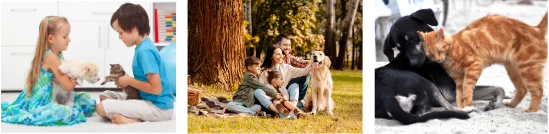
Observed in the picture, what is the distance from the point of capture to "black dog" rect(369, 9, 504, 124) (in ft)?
17.6

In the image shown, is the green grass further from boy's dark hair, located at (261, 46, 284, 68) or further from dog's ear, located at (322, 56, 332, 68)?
boy's dark hair, located at (261, 46, 284, 68)

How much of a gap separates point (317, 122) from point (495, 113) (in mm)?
1479

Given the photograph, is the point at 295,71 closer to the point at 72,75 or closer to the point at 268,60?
the point at 268,60

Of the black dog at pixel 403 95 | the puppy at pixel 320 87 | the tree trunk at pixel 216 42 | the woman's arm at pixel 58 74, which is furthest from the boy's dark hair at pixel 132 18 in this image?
the black dog at pixel 403 95

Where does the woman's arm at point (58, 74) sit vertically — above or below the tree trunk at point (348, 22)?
below

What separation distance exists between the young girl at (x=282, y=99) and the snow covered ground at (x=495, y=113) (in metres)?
0.91

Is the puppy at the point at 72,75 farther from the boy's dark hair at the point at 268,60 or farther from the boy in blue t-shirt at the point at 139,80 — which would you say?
the boy's dark hair at the point at 268,60

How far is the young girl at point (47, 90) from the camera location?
549 centimetres

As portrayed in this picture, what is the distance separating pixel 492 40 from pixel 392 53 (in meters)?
0.78

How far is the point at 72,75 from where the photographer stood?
551 centimetres

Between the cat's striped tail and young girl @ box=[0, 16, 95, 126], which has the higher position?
the cat's striped tail

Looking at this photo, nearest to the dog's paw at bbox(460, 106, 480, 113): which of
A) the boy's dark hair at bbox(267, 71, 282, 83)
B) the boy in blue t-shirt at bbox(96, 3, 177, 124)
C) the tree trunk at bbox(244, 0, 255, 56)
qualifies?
the boy's dark hair at bbox(267, 71, 282, 83)

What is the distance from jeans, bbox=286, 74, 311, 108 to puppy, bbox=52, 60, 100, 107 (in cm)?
166

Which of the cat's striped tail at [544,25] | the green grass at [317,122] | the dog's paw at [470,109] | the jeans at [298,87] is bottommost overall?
the green grass at [317,122]
